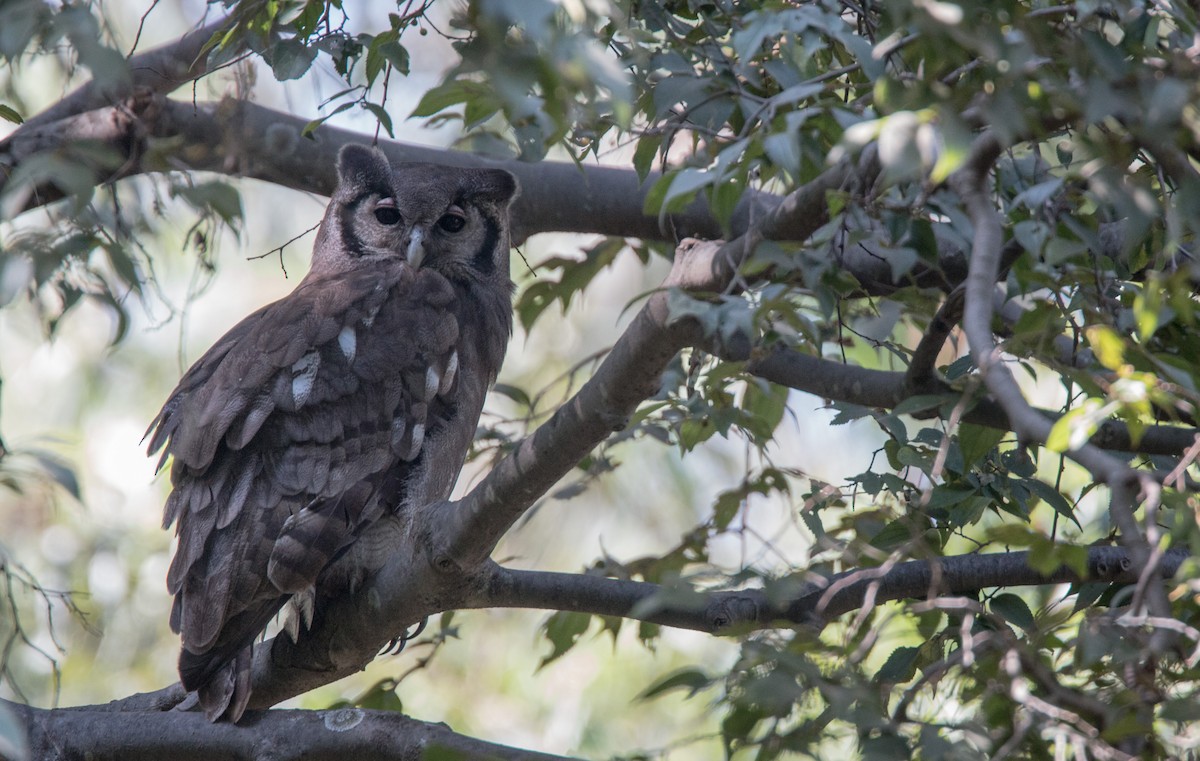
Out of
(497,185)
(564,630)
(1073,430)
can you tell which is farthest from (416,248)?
(1073,430)

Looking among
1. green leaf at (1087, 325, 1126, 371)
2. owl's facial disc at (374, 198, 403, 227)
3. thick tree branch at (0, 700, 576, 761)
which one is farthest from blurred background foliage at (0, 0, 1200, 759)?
owl's facial disc at (374, 198, 403, 227)

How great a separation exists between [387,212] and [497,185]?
1.13 ft

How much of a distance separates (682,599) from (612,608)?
988 millimetres

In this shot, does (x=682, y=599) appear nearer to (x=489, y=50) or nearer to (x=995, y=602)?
(x=489, y=50)

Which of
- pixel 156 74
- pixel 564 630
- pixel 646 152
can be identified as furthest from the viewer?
pixel 156 74

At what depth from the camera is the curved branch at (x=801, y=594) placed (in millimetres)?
2076

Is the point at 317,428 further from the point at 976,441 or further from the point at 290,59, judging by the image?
the point at 976,441

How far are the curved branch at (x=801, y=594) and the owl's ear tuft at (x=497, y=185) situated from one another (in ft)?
4.75

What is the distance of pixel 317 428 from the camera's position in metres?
2.80

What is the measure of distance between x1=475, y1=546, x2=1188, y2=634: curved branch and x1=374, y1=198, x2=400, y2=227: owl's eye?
58.3 inches

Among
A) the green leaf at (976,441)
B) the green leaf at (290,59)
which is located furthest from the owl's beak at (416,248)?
the green leaf at (976,441)

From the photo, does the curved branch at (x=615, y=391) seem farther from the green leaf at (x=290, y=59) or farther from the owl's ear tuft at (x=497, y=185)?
the owl's ear tuft at (x=497, y=185)

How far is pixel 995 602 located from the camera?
6.85 feet

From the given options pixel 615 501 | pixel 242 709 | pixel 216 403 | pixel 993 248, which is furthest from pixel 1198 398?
pixel 615 501
